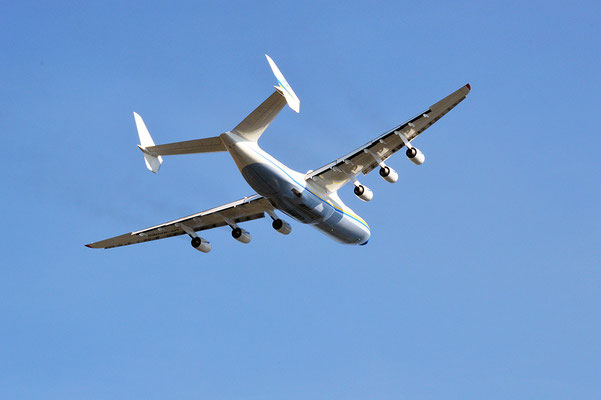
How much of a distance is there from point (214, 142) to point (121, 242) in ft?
26.4

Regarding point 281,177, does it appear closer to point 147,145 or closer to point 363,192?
point 363,192

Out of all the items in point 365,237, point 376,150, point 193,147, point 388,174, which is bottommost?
point 193,147

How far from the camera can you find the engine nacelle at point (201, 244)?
32.2 metres

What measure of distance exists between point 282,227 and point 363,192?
137 inches

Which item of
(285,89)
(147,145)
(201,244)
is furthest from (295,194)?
(201,244)

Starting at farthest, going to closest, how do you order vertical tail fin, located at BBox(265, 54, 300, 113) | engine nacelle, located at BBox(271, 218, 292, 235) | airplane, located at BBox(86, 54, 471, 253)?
engine nacelle, located at BBox(271, 218, 292, 235)
airplane, located at BBox(86, 54, 471, 253)
vertical tail fin, located at BBox(265, 54, 300, 113)

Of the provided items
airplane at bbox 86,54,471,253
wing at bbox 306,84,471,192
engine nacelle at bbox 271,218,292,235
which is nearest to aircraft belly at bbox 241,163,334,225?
airplane at bbox 86,54,471,253

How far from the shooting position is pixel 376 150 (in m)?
29.6

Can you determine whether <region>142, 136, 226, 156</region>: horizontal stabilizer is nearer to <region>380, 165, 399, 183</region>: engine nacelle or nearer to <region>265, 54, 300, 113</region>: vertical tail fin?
<region>265, 54, 300, 113</region>: vertical tail fin

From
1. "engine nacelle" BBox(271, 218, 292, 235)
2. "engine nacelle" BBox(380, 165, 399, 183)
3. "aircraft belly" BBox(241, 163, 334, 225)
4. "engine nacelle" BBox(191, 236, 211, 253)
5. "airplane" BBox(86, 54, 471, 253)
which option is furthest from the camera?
"engine nacelle" BBox(191, 236, 211, 253)

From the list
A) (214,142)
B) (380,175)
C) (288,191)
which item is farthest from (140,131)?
(380,175)

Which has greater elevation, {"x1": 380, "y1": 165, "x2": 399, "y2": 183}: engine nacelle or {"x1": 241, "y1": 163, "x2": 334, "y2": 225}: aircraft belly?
{"x1": 380, "y1": 165, "x2": 399, "y2": 183}: engine nacelle

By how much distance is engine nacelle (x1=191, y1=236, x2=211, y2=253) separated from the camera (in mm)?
32250

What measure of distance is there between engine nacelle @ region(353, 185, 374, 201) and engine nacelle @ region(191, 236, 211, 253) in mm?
6331
